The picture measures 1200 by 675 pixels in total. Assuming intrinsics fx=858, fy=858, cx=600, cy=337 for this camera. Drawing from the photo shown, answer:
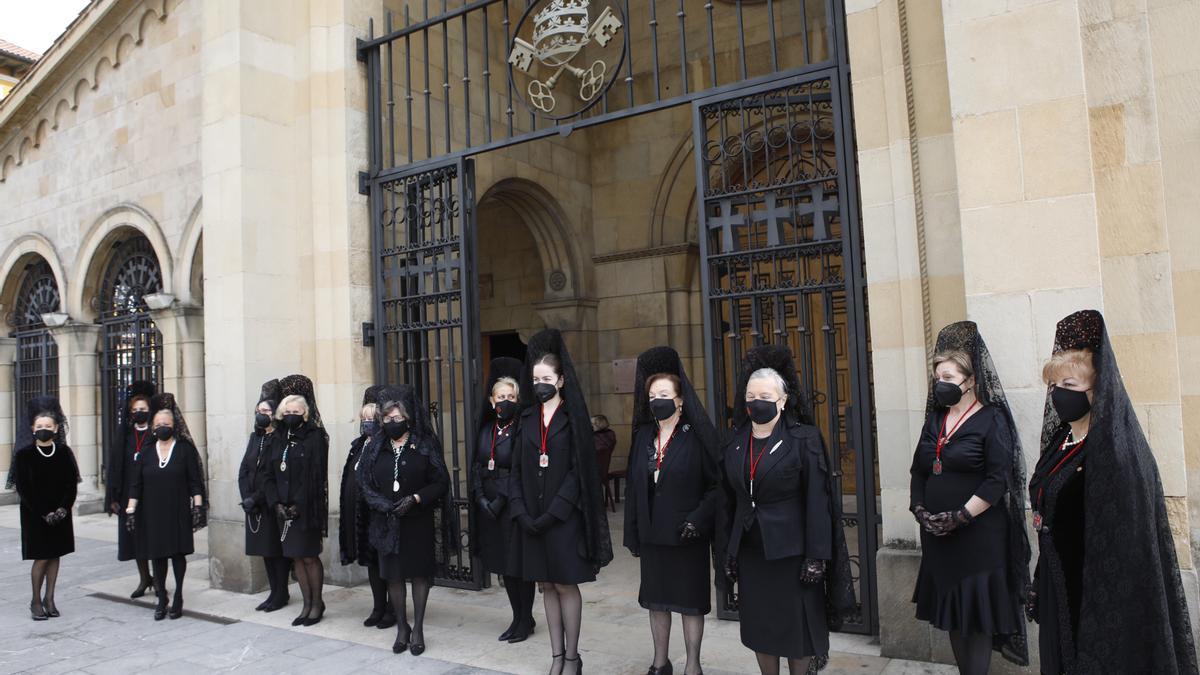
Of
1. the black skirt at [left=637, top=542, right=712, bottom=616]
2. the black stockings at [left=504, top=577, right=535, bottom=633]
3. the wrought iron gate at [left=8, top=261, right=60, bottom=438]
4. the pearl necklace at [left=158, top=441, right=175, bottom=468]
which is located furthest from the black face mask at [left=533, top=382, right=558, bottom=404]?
the wrought iron gate at [left=8, top=261, right=60, bottom=438]

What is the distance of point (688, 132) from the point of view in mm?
11250

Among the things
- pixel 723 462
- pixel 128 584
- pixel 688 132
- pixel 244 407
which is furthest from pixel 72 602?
pixel 688 132

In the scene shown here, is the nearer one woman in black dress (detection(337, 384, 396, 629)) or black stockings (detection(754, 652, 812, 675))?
black stockings (detection(754, 652, 812, 675))

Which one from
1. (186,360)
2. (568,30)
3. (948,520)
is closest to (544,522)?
(948,520)

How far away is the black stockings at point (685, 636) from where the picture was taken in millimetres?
4547

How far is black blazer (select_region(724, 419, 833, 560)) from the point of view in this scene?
12.9 ft

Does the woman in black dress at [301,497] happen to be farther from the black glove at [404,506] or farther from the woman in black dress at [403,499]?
the black glove at [404,506]

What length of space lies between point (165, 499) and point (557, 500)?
11.9 feet

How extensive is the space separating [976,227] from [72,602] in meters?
7.67

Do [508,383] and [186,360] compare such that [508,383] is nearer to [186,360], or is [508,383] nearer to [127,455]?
[127,455]

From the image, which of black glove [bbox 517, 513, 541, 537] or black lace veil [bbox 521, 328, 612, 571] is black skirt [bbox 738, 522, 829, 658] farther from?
black glove [bbox 517, 513, 541, 537]

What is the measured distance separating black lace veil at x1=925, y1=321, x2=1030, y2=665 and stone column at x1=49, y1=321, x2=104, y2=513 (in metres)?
12.9

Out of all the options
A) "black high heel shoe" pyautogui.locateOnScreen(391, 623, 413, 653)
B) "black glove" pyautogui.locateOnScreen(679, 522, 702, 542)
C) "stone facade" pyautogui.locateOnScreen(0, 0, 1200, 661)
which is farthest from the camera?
"black high heel shoe" pyautogui.locateOnScreen(391, 623, 413, 653)

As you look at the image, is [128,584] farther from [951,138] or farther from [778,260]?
[951,138]
